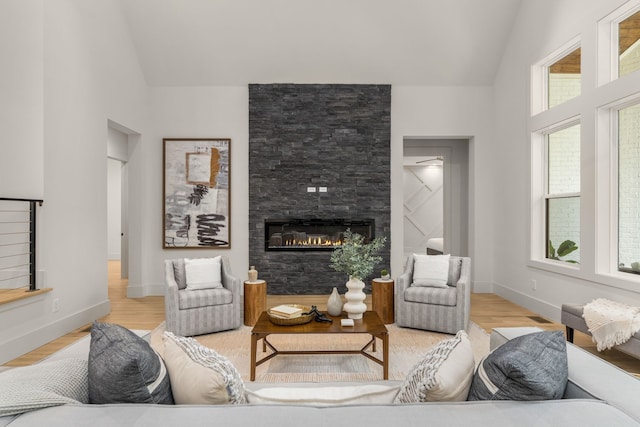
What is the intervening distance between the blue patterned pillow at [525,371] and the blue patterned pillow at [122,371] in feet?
3.31

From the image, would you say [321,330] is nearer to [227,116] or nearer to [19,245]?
[19,245]

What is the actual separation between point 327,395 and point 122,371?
2.35 ft

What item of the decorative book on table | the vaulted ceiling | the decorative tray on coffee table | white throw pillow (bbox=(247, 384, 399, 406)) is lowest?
the decorative tray on coffee table

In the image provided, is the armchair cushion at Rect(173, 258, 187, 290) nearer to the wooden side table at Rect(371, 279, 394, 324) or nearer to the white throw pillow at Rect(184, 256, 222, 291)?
the white throw pillow at Rect(184, 256, 222, 291)

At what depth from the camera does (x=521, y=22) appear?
5324mm

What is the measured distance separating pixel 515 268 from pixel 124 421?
5.51m

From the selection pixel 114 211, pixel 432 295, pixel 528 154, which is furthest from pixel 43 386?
pixel 114 211

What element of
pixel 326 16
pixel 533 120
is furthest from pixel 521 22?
pixel 326 16

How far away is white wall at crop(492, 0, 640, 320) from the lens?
400 cm

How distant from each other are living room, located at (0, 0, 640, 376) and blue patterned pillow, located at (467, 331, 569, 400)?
2961mm

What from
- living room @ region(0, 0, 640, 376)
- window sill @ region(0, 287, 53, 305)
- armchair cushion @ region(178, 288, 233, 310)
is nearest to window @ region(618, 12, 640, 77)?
living room @ region(0, 0, 640, 376)

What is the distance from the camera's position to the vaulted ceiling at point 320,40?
209 inches

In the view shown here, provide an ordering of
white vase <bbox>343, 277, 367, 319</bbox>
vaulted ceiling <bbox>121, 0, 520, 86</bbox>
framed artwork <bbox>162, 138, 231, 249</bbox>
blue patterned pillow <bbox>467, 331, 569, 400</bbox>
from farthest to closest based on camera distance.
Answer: framed artwork <bbox>162, 138, 231, 249</bbox>
vaulted ceiling <bbox>121, 0, 520, 86</bbox>
white vase <bbox>343, 277, 367, 319</bbox>
blue patterned pillow <bbox>467, 331, 569, 400</bbox>

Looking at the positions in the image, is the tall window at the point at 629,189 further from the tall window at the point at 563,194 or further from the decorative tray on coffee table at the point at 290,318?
the decorative tray on coffee table at the point at 290,318
